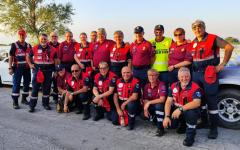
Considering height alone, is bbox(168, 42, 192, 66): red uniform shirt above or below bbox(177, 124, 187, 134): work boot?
above

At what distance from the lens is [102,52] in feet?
21.2

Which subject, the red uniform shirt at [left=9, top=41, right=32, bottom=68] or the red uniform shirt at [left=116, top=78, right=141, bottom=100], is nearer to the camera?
the red uniform shirt at [left=116, top=78, right=141, bottom=100]

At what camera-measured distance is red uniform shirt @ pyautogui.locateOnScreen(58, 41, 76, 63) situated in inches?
278

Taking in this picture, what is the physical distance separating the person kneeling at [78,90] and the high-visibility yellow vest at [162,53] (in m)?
1.60

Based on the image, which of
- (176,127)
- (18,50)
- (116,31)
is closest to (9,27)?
(18,50)

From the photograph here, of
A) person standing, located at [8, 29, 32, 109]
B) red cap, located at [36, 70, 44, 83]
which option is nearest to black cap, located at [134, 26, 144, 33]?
red cap, located at [36, 70, 44, 83]

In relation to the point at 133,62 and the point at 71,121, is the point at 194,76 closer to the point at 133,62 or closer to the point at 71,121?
the point at 133,62

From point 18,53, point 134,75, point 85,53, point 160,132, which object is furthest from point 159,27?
point 18,53

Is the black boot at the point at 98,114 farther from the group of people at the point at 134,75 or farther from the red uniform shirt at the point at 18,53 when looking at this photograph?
the red uniform shirt at the point at 18,53

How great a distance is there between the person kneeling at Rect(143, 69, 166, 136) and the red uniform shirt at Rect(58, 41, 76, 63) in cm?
252

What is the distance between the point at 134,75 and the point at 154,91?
845 mm

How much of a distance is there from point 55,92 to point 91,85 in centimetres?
152

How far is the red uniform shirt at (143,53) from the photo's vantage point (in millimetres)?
5738

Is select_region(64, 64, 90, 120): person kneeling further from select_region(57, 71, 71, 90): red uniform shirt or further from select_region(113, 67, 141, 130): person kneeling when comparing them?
select_region(113, 67, 141, 130): person kneeling
